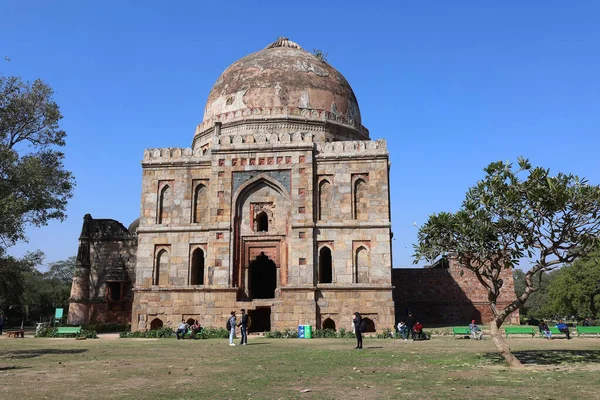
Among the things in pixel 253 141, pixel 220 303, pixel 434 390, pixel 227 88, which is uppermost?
pixel 227 88

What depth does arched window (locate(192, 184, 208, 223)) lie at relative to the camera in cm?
2644

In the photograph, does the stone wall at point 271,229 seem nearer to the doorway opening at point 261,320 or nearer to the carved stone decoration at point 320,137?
the doorway opening at point 261,320

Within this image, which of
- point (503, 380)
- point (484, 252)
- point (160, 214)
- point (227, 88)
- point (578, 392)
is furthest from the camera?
point (227, 88)

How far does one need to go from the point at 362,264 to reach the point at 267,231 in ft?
15.8

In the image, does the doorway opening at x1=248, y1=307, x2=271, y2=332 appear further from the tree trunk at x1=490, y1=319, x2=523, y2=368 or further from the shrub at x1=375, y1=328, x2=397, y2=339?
the tree trunk at x1=490, y1=319, x2=523, y2=368

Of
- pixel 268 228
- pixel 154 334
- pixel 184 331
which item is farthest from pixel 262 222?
pixel 154 334

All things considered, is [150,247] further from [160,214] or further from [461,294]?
[461,294]

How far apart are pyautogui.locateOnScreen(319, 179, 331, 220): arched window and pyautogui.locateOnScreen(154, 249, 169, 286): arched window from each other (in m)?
7.70

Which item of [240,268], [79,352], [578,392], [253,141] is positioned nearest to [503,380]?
[578,392]

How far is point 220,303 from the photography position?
962 inches

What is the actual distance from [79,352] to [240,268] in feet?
33.1

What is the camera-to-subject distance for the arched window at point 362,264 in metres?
24.6

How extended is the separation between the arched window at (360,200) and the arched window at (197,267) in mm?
7713

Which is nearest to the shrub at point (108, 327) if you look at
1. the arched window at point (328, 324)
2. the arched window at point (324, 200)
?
the arched window at point (328, 324)
